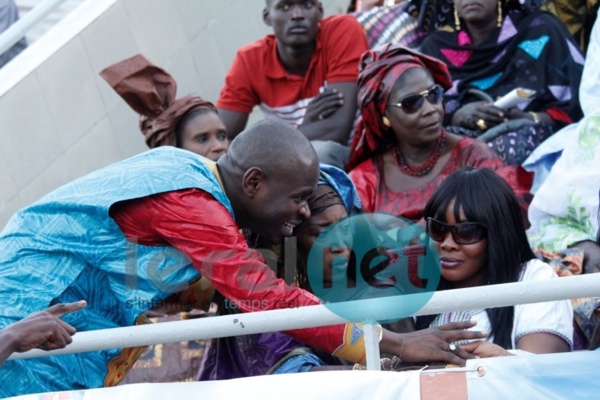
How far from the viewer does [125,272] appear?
3.78m

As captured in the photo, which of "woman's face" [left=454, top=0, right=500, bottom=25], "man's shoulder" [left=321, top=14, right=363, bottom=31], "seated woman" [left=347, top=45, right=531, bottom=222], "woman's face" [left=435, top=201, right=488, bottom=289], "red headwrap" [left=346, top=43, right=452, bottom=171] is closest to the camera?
"woman's face" [left=435, top=201, right=488, bottom=289]

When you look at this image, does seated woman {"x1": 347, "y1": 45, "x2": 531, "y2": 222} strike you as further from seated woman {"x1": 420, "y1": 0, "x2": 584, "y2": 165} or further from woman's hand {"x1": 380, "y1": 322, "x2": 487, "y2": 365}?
woman's hand {"x1": 380, "y1": 322, "x2": 487, "y2": 365}

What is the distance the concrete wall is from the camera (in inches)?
240

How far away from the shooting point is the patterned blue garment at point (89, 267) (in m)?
3.75

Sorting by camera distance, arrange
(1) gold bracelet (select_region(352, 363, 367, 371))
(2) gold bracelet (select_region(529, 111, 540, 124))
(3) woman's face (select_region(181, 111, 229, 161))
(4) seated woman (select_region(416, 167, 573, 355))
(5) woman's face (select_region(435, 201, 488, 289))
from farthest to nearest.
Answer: (2) gold bracelet (select_region(529, 111, 540, 124)), (3) woman's face (select_region(181, 111, 229, 161)), (5) woman's face (select_region(435, 201, 488, 289)), (4) seated woman (select_region(416, 167, 573, 355)), (1) gold bracelet (select_region(352, 363, 367, 371))

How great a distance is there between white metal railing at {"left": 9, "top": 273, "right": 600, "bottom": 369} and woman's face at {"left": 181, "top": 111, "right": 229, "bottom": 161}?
2304 millimetres

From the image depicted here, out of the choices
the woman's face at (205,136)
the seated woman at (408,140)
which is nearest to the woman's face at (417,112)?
the seated woman at (408,140)

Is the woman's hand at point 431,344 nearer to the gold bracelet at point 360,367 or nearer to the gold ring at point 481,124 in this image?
the gold bracelet at point 360,367

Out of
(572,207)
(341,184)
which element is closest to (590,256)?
(572,207)

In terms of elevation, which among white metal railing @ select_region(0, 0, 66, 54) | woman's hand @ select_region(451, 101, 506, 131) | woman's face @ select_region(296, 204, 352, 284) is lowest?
woman's face @ select_region(296, 204, 352, 284)

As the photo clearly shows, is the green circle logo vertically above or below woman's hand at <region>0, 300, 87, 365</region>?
below

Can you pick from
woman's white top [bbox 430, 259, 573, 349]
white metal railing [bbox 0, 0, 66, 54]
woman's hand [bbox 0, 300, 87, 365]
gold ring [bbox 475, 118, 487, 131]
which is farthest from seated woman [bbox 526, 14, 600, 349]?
white metal railing [bbox 0, 0, 66, 54]

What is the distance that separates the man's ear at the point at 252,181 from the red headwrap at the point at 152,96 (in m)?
1.84

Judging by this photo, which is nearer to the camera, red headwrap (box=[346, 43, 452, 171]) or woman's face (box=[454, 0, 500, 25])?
red headwrap (box=[346, 43, 452, 171])
